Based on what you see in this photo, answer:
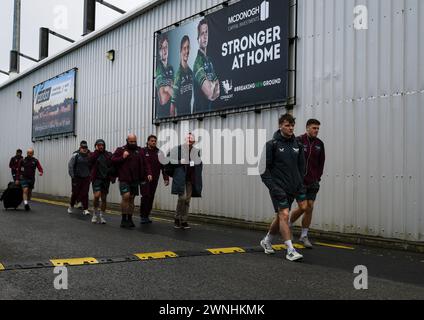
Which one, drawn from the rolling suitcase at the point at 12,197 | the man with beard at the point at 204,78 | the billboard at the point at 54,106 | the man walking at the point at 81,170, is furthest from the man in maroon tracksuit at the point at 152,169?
the billboard at the point at 54,106

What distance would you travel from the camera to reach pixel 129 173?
9938 millimetres

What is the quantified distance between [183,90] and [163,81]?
110 centimetres

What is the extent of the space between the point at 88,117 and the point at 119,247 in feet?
39.3

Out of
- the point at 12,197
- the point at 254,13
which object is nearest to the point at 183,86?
the point at 254,13

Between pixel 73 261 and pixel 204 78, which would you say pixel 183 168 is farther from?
pixel 73 261

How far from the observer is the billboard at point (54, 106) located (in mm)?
19812

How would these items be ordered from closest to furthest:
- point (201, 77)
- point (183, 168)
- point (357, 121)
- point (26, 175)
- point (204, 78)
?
point (357, 121), point (183, 168), point (204, 78), point (201, 77), point (26, 175)

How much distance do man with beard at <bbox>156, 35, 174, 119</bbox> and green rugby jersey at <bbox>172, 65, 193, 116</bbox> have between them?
0.25 m

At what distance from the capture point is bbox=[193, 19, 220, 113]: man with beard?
40.1ft

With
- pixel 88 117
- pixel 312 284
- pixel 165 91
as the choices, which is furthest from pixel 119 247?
pixel 88 117

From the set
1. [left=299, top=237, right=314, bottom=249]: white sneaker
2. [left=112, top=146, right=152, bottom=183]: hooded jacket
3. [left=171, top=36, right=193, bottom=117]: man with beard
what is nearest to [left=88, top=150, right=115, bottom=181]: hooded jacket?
[left=112, top=146, right=152, bottom=183]: hooded jacket

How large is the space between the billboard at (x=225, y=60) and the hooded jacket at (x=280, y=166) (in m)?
3.81

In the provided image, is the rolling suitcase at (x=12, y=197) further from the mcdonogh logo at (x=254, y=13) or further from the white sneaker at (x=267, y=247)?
the white sneaker at (x=267, y=247)
